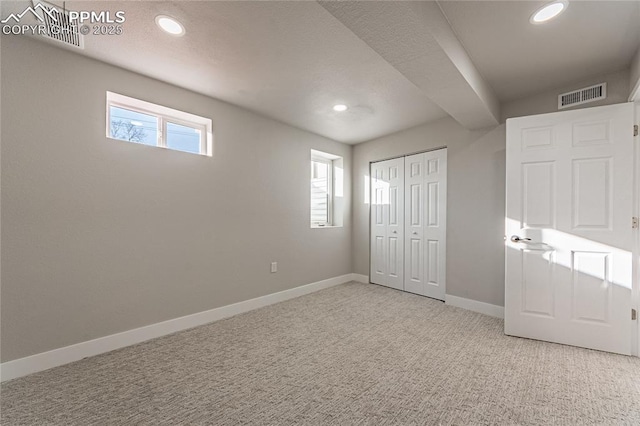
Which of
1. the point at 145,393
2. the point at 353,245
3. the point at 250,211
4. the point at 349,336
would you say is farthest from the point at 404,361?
the point at 353,245

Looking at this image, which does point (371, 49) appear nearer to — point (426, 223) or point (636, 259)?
point (426, 223)

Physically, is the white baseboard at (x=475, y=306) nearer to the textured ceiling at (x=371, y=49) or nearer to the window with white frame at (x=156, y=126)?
the textured ceiling at (x=371, y=49)

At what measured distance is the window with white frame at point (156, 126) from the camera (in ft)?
8.72

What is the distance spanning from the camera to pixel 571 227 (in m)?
2.58

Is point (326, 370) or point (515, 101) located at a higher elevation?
point (515, 101)

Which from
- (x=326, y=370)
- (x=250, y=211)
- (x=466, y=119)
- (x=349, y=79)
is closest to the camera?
(x=326, y=370)

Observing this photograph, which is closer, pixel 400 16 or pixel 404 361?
pixel 400 16

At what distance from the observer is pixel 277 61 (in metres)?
2.41

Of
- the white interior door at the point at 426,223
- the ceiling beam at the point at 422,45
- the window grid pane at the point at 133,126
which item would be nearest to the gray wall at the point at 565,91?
the ceiling beam at the point at 422,45

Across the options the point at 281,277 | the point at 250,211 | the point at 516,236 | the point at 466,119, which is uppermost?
the point at 466,119

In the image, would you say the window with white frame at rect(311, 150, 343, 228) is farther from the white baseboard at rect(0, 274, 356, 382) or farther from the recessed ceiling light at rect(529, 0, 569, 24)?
the recessed ceiling light at rect(529, 0, 569, 24)

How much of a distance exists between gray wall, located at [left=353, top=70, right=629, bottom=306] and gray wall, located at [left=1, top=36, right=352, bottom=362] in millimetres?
2417

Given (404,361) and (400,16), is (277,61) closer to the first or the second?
(400,16)

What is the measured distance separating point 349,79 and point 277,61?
71 cm
